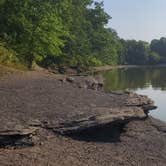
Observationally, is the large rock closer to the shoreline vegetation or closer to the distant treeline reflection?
the shoreline vegetation

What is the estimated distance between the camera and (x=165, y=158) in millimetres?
16047

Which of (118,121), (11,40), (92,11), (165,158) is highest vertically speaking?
(92,11)

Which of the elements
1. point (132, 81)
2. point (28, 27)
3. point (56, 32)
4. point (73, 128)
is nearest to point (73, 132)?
point (73, 128)

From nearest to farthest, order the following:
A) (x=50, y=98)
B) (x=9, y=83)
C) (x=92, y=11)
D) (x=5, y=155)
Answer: (x=5, y=155) → (x=50, y=98) → (x=9, y=83) → (x=92, y=11)

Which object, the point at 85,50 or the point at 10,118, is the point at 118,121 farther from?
the point at 85,50

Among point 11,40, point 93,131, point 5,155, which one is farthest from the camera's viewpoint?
point 11,40

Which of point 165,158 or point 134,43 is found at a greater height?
point 134,43

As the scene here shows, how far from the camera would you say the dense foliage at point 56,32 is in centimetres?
4266

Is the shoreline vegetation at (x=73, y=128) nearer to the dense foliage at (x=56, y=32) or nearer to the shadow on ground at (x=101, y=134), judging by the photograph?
the shadow on ground at (x=101, y=134)

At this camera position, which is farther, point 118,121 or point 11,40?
point 11,40

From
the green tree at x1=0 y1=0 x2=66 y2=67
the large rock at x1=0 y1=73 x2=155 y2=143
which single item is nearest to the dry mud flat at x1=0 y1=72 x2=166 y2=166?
A: the large rock at x1=0 y1=73 x2=155 y2=143

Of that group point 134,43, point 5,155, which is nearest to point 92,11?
point 5,155

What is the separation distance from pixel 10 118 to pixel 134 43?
158872 millimetres

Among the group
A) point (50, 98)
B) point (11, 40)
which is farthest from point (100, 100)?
point (11, 40)
